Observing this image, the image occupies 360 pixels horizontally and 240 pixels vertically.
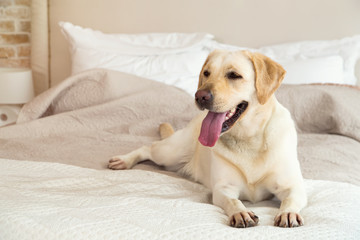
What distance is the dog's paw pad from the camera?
2025 millimetres

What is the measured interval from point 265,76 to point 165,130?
0.97 meters

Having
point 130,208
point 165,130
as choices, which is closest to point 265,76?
point 130,208

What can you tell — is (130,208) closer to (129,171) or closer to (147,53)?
(129,171)

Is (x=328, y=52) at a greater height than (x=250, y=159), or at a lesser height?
greater

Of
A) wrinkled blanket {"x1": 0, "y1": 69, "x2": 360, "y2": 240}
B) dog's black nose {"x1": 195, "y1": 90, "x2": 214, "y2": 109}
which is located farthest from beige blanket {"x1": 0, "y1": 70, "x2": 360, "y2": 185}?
dog's black nose {"x1": 195, "y1": 90, "x2": 214, "y2": 109}

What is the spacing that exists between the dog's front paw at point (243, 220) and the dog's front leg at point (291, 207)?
2.7 inches

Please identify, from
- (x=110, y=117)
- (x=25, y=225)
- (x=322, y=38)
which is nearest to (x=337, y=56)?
(x=322, y=38)

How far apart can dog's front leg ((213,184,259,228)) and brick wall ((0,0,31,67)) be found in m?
3.04

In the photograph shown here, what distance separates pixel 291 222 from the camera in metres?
1.34

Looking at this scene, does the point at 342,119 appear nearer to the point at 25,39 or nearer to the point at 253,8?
the point at 253,8

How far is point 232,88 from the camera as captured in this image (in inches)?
59.4

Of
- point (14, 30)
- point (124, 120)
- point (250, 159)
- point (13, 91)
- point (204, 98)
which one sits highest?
point (204, 98)

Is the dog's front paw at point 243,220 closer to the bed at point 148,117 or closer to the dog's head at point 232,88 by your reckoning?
→ the bed at point 148,117

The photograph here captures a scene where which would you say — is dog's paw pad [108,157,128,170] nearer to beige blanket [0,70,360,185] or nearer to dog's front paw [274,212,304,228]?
beige blanket [0,70,360,185]
